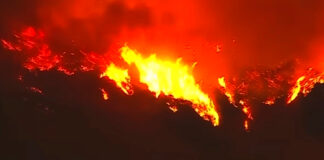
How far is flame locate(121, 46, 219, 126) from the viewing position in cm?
1358

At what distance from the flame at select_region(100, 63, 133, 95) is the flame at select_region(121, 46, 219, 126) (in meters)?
0.32

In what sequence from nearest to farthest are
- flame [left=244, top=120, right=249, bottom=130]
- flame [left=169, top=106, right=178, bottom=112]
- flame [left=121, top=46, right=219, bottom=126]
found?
flame [left=121, top=46, right=219, bottom=126]
flame [left=169, top=106, right=178, bottom=112]
flame [left=244, top=120, right=249, bottom=130]

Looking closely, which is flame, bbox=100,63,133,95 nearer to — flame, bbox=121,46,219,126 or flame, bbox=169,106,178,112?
flame, bbox=121,46,219,126

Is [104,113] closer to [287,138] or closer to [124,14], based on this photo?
[124,14]

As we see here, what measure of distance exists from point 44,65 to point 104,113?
1913mm

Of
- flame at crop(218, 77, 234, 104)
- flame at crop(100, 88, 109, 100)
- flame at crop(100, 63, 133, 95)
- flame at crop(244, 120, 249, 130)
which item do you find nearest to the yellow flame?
flame at crop(244, 120, 249, 130)

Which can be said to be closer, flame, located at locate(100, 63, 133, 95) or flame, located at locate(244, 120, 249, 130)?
flame, located at locate(100, 63, 133, 95)

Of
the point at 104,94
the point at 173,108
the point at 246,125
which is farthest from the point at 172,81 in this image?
the point at 246,125

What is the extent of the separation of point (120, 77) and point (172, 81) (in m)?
1.30

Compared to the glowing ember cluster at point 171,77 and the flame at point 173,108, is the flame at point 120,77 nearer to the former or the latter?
the glowing ember cluster at point 171,77

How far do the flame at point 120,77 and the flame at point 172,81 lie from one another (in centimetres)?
32

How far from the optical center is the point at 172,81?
1358 centimetres

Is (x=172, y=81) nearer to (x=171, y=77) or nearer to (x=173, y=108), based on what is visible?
(x=171, y=77)

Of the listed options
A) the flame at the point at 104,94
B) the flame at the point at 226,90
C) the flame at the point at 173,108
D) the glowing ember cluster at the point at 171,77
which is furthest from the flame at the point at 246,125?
the flame at the point at 104,94
